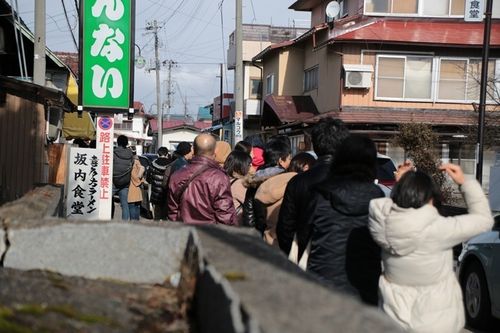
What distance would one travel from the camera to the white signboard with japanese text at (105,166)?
11.2 metres

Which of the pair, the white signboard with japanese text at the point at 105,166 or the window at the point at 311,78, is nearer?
the white signboard with japanese text at the point at 105,166

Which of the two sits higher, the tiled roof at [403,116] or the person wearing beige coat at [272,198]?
the tiled roof at [403,116]

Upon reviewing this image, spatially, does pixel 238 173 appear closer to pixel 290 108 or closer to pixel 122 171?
pixel 122 171

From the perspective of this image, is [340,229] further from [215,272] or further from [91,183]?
[91,183]

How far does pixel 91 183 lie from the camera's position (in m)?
11.6

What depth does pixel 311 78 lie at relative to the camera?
2775 cm

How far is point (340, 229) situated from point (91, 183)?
334 inches

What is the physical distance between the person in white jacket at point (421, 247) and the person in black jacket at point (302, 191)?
2.07 feet

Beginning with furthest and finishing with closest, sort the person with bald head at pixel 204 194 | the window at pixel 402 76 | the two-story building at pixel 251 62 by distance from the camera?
the two-story building at pixel 251 62
the window at pixel 402 76
the person with bald head at pixel 204 194

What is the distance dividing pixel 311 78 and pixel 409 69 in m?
5.63

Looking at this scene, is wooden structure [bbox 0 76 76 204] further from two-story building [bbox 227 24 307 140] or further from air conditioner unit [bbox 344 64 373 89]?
two-story building [bbox 227 24 307 140]

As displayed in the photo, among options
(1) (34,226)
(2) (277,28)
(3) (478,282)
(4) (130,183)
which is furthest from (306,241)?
(2) (277,28)

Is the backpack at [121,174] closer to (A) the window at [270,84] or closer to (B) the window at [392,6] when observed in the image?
(B) the window at [392,6]

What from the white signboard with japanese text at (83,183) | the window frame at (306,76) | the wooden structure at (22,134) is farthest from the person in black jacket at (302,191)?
the window frame at (306,76)
